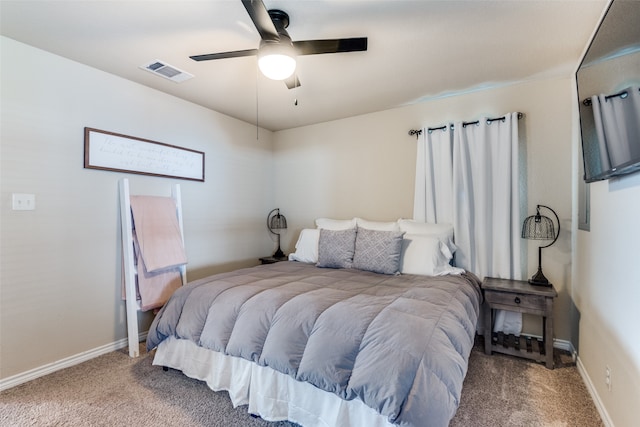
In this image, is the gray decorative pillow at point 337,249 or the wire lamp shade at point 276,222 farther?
the wire lamp shade at point 276,222

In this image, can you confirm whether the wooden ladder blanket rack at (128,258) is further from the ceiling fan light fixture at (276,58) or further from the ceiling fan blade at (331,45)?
the ceiling fan blade at (331,45)

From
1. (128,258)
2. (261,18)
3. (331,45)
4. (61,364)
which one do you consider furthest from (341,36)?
(61,364)

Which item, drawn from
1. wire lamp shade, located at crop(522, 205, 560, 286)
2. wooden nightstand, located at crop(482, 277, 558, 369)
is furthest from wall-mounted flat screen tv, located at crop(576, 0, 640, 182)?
wooden nightstand, located at crop(482, 277, 558, 369)

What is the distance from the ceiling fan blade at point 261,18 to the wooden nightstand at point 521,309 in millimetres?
2415

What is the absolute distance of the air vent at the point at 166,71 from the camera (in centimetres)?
245

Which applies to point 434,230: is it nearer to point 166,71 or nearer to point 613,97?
point 613,97

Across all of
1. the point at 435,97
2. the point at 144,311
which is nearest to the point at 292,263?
the point at 144,311

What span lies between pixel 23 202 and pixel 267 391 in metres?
2.15

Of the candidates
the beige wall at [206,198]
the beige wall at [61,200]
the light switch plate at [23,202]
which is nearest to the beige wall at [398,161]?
the beige wall at [206,198]

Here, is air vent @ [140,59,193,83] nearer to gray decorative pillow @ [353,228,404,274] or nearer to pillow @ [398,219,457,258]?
gray decorative pillow @ [353,228,404,274]

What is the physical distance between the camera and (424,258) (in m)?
2.66

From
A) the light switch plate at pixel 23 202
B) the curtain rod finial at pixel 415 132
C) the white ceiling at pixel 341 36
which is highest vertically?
the white ceiling at pixel 341 36

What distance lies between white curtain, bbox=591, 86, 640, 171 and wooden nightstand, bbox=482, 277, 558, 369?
1.16 meters

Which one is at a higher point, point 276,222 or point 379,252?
point 276,222
